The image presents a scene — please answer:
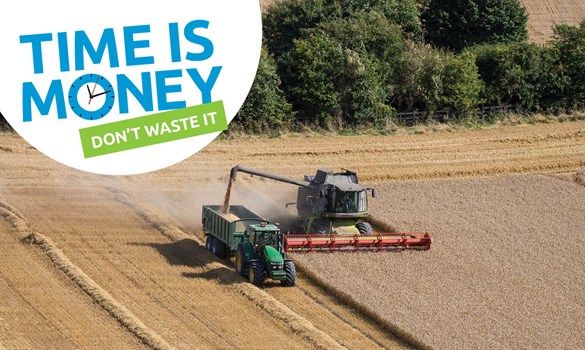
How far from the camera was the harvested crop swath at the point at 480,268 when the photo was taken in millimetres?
35781

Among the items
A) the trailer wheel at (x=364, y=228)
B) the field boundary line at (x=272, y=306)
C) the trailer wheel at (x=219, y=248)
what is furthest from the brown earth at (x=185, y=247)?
the trailer wheel at (x=364, y=228)

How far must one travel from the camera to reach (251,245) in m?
39.6

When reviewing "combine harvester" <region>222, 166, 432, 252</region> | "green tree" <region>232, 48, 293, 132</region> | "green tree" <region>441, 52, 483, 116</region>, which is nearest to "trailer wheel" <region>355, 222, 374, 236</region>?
"combine harvester" <region>222, 166, 432, 252</region>

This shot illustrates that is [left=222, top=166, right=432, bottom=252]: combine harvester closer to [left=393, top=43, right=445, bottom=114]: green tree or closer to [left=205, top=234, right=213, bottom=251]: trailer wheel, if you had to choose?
[left=205, top=234, right=213, bottom=251]: trailer wheel

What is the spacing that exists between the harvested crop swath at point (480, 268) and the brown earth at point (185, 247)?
→ 0.97 feet

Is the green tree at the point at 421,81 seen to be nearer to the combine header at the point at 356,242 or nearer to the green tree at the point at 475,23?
the green tree at the point at 475,23

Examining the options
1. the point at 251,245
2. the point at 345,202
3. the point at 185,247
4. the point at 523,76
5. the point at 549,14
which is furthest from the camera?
the point at 549,14

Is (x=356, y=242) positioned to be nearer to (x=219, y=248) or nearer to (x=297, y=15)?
(x=219, y=248)

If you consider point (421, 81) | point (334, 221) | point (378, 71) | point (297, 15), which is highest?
point (297, 15)

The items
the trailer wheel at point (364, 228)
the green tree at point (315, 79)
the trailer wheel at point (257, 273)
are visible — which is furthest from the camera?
the green tree at point (315, 79)

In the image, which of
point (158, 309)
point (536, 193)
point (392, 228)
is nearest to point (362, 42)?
point (536, 193)

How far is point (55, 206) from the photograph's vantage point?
47094mm

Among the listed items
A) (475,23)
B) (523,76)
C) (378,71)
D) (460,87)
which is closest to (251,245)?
(378,71)

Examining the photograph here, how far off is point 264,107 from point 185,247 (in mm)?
20465
